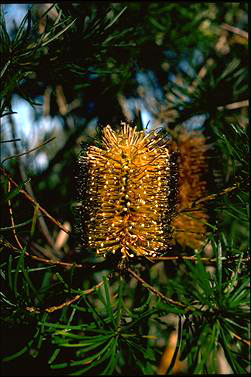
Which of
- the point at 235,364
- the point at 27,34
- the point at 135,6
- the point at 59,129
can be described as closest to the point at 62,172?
the point at 59,129

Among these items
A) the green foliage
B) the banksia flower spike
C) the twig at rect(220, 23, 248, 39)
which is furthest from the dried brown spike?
the twig at rect(220, 23, 248, 39)

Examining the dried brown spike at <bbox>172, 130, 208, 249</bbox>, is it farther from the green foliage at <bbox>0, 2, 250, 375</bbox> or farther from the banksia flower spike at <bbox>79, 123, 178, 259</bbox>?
the banksia flower spike at <bbox>79, 123, 178, 259</bbox>

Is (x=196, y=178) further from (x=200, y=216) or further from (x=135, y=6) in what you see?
(x=135, y=6)

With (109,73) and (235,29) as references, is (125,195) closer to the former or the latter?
(109,73)

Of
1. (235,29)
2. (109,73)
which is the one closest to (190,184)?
(109,73)

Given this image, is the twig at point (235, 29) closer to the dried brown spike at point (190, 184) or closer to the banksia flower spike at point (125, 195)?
the dried brown spike at point (190, 184)
